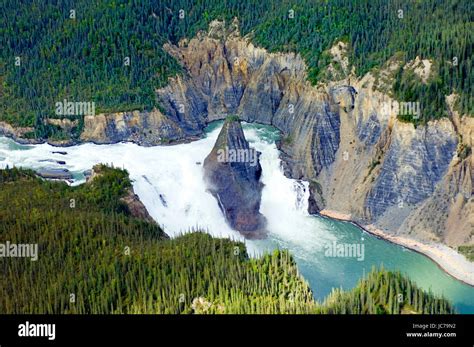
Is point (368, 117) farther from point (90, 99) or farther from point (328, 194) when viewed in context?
point (90, 99)

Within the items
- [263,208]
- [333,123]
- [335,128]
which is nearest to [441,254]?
[263,208]

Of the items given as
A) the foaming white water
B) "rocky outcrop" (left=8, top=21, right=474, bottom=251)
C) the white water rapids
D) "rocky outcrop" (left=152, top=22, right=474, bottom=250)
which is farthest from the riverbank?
the foaming white water

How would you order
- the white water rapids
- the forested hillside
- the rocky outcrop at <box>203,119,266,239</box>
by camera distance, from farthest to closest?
the forested hillside, the rocky outcrop at <box>203,119,266,239</box>, the white water rapids

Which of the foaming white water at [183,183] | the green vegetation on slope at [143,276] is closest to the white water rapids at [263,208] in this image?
the foaming white water at [183,183]

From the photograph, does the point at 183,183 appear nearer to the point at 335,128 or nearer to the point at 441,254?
the point at 335,128

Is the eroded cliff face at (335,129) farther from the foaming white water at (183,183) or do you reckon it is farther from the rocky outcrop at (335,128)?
the foaming white water at (183,183)

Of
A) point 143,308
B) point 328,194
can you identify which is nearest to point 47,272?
point 143,308

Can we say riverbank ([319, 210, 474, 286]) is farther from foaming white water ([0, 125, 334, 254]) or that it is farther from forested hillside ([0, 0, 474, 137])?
forested hillside ([0, 0, 474, 137])
